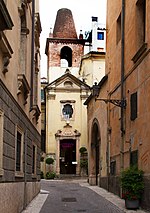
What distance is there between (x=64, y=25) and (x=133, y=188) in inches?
1585

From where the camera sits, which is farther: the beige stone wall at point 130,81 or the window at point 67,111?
the window at point 67,111

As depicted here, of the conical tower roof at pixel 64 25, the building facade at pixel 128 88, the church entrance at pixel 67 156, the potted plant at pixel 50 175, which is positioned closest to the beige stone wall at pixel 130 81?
the building facade at pixel 128 88

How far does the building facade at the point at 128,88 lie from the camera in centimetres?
1537

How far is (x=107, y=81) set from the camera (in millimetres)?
23844

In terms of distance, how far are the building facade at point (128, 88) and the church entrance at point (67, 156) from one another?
21541 mm

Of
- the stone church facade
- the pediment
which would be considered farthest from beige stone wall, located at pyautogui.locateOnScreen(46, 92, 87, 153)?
the pediment

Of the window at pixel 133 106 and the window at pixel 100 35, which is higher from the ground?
the window at pixel 100 35

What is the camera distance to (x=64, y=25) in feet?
175

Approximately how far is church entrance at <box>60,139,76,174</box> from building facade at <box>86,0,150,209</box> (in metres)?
21.5

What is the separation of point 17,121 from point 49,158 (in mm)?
30770

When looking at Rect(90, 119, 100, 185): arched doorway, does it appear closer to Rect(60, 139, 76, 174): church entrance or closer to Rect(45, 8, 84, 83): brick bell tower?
Rect(60, 139, 76, 174): church entrance

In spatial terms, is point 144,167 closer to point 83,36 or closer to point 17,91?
point 17,91

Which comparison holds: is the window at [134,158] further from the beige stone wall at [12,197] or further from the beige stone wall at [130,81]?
the beige stone wall at [12,197]

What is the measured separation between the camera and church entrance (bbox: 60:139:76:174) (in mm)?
45969
